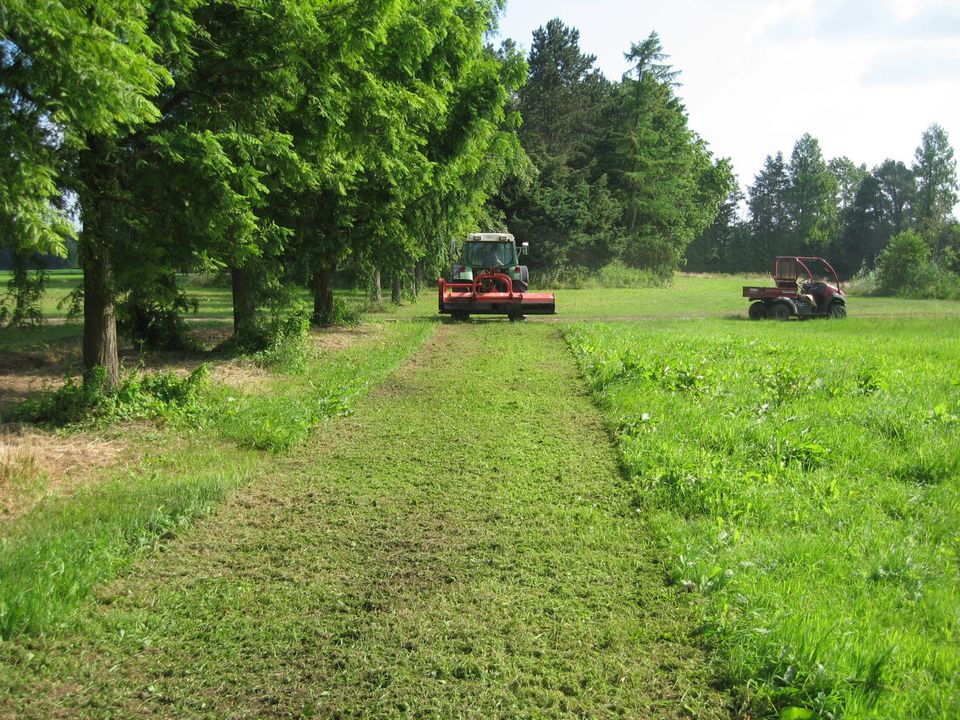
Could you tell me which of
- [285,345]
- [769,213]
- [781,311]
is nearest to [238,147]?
[285,345]

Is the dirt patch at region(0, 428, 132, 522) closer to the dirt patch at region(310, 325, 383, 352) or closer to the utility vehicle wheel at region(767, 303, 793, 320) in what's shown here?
the dirt patch at region(310, 325, 383, 352)

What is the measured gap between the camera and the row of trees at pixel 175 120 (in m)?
4.81

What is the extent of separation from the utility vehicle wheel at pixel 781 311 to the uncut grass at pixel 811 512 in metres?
11.1

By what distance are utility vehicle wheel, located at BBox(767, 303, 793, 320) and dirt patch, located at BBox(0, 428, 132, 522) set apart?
790 inches

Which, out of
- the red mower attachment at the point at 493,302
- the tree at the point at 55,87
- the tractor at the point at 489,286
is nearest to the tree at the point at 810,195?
the tractor at the point at 489,286

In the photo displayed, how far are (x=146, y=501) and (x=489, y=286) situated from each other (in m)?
16.6

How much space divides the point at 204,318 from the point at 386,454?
686 inches

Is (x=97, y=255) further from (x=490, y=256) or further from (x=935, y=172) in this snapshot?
(x=935, y=172)

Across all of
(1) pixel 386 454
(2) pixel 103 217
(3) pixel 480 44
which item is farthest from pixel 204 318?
(1) pixel 386 454

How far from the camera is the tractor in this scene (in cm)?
2027

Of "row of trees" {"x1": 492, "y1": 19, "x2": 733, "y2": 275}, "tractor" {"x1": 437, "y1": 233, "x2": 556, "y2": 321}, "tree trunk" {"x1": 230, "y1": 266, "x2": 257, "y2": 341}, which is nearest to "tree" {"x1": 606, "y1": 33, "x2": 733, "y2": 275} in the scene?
"row of trees" {"x1": 492, "y1": 19, "x2": 733, "y2": 275}

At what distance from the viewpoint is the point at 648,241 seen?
190 ft

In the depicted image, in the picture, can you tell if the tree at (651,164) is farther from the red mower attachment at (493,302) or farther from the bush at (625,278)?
the red mower attachment at (493,302)

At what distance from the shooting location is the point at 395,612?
12.8 ft
